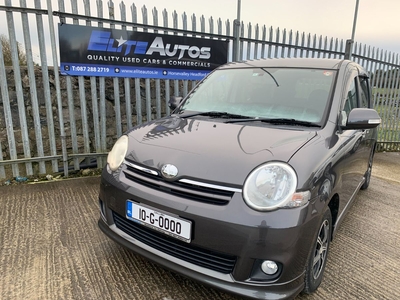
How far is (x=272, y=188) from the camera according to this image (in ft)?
5.65

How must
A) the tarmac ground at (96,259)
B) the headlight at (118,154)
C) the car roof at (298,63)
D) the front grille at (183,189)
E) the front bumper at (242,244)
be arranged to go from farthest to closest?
the car roof at (298,63) < the headlight at (118,154) < the tarmac ground at (96,259) < the front grille at (183,189) < the front bumper at (242,244)

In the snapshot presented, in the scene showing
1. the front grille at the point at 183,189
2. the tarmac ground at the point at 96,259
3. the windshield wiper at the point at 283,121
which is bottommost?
the tarmac ground at the point at 96,259

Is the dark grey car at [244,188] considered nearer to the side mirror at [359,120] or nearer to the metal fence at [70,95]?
the side mirror at [359,120]

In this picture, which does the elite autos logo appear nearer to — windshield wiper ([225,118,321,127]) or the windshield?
the windshield

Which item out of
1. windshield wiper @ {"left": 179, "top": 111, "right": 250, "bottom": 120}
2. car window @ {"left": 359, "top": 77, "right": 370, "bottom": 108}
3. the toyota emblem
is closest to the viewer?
the toyota emblem

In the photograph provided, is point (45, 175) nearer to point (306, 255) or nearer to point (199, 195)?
point (199, 195)

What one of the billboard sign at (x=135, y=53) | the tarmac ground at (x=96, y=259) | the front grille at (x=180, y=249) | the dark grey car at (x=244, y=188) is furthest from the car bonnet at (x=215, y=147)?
the billboard sign at (x=135, y=53)

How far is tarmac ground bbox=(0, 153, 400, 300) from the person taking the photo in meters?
2.10

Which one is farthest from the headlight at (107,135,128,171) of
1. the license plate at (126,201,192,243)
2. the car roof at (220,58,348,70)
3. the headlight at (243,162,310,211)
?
the car roof at (220,58,348,70)

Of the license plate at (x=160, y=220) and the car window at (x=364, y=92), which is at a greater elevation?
the car window at (x=364, y=92)

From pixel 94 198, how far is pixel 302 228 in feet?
9.01

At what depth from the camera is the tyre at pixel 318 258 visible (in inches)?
76.5

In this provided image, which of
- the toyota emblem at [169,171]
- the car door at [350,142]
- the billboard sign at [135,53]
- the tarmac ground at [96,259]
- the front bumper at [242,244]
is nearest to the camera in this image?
the front bumper at [242,244]

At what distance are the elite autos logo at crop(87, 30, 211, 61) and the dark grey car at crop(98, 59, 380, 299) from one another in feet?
7.25
